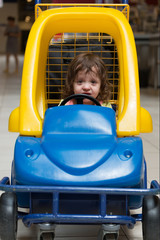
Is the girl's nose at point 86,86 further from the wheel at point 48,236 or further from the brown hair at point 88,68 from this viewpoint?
the wheel at point 48,236

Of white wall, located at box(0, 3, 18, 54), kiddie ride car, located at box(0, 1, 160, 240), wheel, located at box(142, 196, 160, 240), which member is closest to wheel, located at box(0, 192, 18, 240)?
kiddie ride car, located at box(0, 1, 160, 240)

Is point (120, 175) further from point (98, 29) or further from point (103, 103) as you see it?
point (98, 29)

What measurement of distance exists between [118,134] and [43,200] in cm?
46

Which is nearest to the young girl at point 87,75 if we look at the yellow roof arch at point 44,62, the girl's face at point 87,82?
the girl's face at point 87,82

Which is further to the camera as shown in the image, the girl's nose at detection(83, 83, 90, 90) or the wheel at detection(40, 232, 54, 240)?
the girl's nose at detection(83, 83, 90, 90)

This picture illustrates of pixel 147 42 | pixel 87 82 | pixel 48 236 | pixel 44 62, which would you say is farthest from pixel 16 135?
pixel 147 42

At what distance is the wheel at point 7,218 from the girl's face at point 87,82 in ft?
2.42

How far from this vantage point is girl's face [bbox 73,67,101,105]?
232 centimetres

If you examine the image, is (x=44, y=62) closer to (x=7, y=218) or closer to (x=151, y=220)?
(x=7, y=218)

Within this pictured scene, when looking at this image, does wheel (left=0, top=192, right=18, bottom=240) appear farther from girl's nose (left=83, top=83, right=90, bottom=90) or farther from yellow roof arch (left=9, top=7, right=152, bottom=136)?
girl's nose (left=83, top=83, right=90, bottom=90)

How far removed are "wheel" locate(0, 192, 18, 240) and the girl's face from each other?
0.74 metres

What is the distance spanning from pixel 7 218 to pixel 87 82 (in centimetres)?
86

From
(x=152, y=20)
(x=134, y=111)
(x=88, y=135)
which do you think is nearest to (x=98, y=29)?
(x=134, y=111)

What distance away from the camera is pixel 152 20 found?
9773 mm
